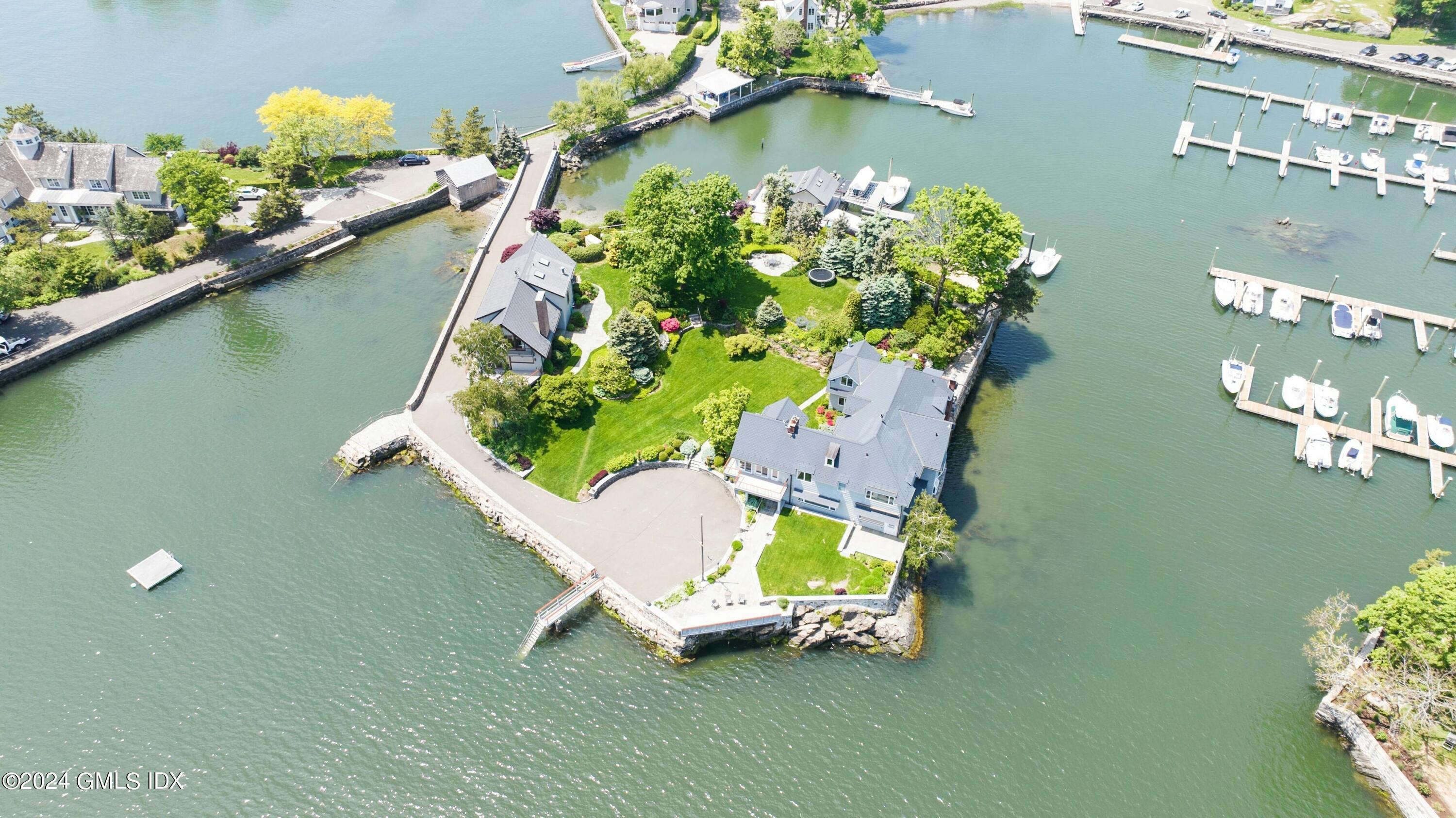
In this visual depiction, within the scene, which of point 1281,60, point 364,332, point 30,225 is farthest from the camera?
point 1281,60

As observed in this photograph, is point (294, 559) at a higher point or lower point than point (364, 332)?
lower

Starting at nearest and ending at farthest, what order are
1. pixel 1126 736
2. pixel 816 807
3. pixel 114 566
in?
1. pixel 816 807
2. pixel 1126 736
3. pixel 114 566

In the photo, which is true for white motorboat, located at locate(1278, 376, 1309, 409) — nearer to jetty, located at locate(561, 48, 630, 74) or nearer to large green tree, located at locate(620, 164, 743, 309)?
large green tree, located at locate(620, 164, 743, 309)

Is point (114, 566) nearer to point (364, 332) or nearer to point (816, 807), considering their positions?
point (364, 332)

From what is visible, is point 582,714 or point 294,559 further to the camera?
point 294,559

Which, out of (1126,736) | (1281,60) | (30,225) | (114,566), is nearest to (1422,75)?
(1281,60)

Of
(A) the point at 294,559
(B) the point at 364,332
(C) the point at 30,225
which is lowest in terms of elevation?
(A) the point at 294,559

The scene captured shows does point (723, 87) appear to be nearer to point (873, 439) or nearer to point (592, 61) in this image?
point (592, 61)

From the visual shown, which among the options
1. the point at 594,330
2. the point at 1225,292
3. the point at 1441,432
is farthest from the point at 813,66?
the point at 1441,432
